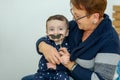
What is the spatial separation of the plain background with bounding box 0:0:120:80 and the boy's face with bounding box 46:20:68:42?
850mm

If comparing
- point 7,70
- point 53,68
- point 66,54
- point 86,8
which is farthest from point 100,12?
point 7,70

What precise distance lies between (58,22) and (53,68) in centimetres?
30

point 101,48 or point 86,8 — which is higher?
point 86,8

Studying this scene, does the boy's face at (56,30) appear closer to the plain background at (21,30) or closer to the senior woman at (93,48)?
the senior woman at (93,48)

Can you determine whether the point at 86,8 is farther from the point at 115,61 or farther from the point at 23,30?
the point at 23,30

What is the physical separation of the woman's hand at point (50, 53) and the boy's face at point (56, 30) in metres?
0.07

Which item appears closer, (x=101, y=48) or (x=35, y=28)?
(x=101, y=48)

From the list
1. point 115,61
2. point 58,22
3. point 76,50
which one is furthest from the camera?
point 58,22

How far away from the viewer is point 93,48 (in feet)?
5.39

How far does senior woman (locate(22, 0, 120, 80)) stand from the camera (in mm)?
1592

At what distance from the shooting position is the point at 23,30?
8.73 ft

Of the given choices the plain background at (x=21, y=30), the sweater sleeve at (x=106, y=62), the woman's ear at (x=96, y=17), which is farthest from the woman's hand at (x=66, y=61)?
the plain background at (x=21, y=30)

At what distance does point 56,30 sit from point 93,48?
30cm

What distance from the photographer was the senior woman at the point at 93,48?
5.22ft
